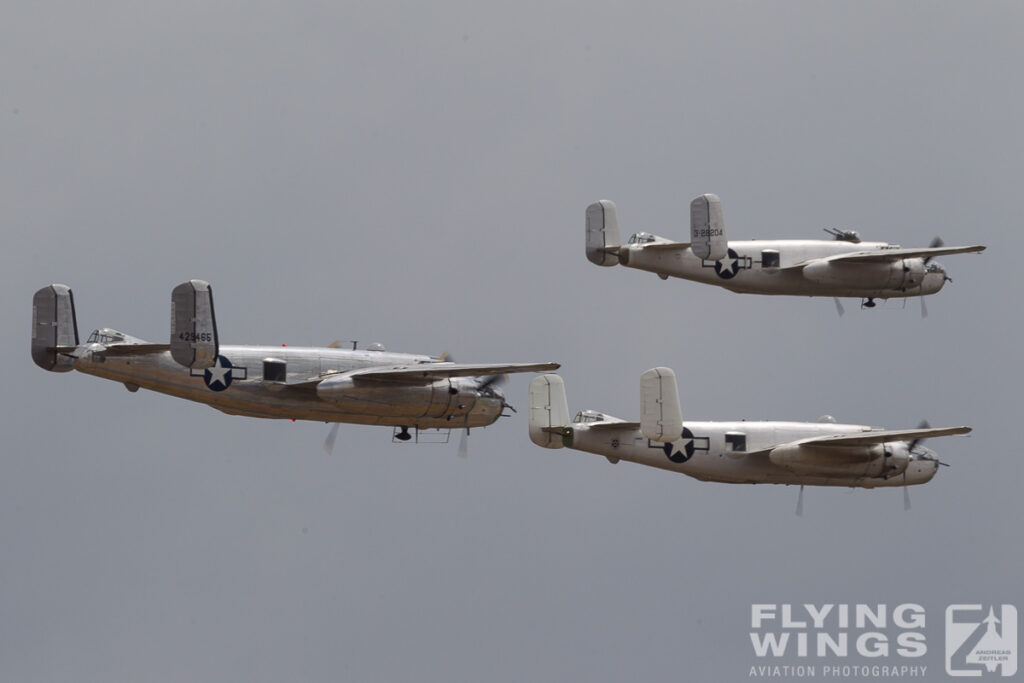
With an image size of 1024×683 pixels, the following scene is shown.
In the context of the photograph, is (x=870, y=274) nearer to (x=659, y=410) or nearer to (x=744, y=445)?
(x=744, y=445)

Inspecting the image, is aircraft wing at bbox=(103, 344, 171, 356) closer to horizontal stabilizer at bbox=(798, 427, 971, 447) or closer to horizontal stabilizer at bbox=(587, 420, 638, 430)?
horizontal stabilizer at bbox=(587, 420, 638, 430)

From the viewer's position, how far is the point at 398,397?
9144 cm

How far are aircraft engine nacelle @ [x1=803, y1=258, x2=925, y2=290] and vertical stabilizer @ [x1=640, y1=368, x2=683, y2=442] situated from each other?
459 inches

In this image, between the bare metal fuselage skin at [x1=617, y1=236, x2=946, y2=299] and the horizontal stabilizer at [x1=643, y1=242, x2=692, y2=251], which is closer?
the horizontal stabilizer at [x1=643, y1=242, x2=692, y2=251]

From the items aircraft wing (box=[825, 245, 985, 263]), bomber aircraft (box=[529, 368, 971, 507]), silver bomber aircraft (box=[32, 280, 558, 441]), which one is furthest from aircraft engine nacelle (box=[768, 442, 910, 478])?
silver bomber aircraft (box=[32, 280, 558, 441])

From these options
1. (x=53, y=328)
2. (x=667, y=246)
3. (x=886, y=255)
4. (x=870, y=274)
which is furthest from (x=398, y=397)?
(x=886, y=255)

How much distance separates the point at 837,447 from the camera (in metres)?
95.1

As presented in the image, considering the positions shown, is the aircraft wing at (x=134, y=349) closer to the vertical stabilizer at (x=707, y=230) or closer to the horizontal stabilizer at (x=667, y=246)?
the horizontal stabilizer at (x=667, y=246)

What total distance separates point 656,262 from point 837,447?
10703 mm

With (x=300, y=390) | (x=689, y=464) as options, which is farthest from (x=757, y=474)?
(x=300, y=390)

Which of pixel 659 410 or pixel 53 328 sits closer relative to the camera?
pixel 53 328

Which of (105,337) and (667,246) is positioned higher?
(667,246)

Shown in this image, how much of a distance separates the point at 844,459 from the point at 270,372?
23227mm

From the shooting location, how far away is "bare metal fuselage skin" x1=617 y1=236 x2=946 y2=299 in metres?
98.5
